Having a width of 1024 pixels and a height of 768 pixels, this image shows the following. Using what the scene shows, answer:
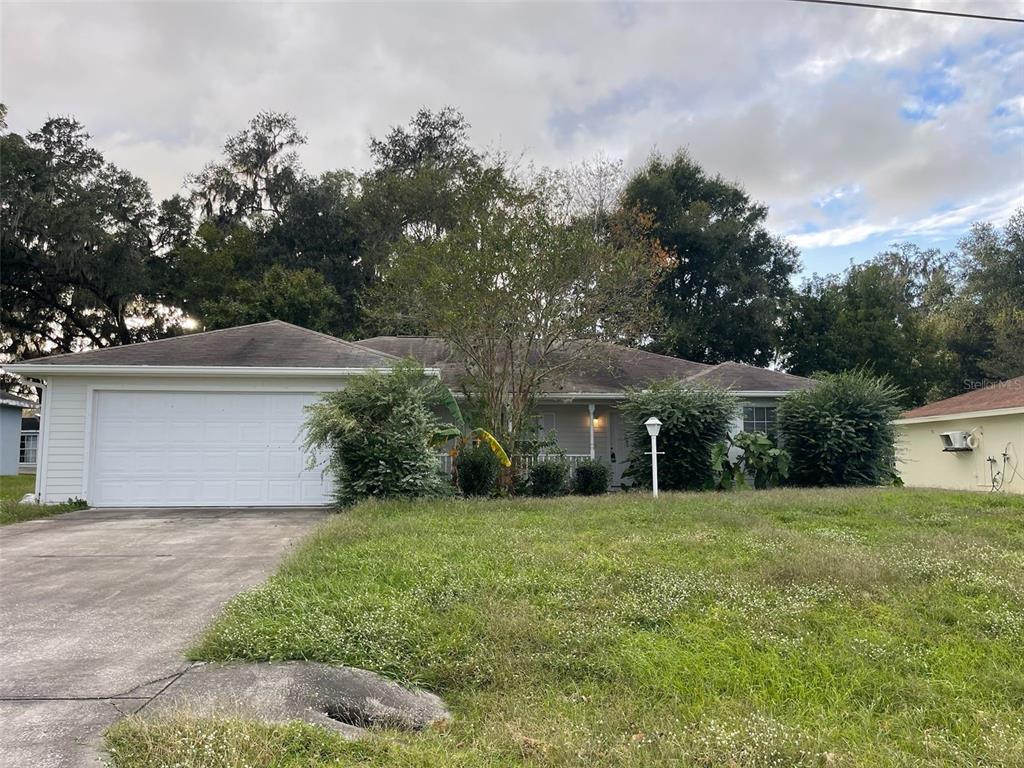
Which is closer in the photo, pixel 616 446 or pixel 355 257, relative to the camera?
pixel 616 446

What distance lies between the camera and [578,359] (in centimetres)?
1353

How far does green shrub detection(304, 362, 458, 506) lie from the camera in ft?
33.8

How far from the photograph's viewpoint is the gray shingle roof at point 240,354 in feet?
39.4

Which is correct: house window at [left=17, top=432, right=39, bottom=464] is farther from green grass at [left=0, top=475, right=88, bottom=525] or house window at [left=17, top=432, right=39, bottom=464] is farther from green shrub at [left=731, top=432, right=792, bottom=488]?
green shrub at [left=731, top=432, right=792, bottom=488]

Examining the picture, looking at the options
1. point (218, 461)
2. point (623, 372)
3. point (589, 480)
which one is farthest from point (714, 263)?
point (218, 461)

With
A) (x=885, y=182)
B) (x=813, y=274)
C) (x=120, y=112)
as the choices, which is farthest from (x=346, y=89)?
(x=813, y=274)

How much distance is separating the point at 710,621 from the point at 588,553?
2.05 m

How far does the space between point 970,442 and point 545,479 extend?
37.6ft

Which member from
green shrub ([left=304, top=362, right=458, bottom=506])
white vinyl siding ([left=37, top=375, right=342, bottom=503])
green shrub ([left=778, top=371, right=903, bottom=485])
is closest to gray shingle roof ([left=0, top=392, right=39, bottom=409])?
white vinyl siding ([left=37, top=375, right=342, bottom=503])

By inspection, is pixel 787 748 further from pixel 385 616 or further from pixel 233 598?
pixel 233 598

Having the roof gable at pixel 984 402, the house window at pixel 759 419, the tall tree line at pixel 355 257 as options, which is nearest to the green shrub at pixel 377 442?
the house window at pixel 759 419

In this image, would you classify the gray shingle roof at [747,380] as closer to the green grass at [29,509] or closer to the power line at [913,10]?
the power line at [913,10]

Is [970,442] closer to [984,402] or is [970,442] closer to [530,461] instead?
[984,402]

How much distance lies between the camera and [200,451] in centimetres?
1185
